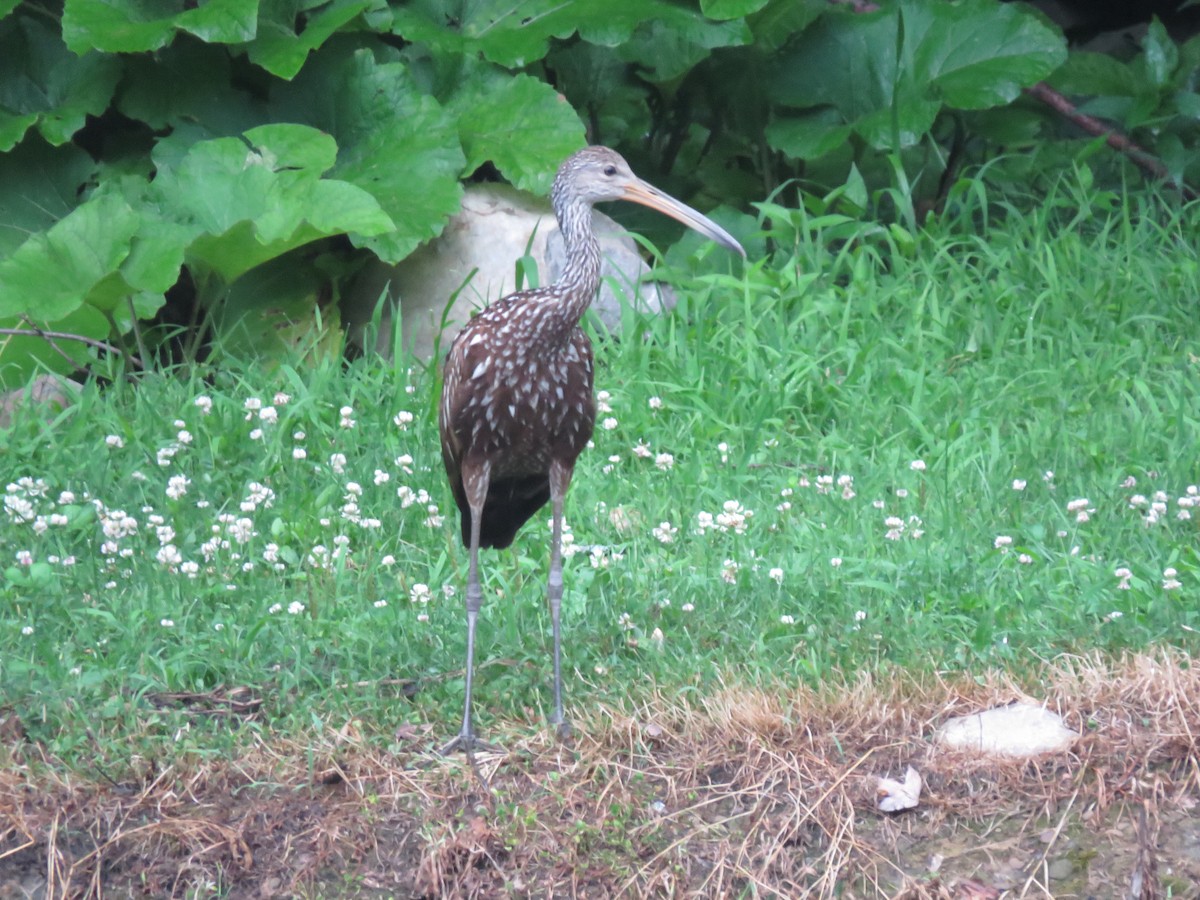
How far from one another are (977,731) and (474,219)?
351 cm

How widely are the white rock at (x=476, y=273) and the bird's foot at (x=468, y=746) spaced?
9.22 ft

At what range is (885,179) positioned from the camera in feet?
23.6

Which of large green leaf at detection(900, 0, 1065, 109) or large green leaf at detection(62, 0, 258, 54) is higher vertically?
large green leaf at detection(62, 0, 258, 54)

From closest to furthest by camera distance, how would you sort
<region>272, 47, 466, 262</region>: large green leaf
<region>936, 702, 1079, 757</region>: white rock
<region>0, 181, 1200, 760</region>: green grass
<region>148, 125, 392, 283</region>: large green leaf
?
<region>936, 702, 1079, 757</region>: white rock → <region>0, 181, 1200, 760</region>: green grass → <region>148, 125, 392, 283</region>: large green leaf → <region>272, 47, 466, 262</region>: large green leaf

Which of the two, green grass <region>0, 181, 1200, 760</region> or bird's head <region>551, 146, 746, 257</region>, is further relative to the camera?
bird's head <region>551, 146, 746, 257</region>

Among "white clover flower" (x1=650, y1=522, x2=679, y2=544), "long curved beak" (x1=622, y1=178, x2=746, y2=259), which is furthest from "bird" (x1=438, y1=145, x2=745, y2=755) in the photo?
"white clover flower" (x1=650, y1=522, x2=679, y2=544)

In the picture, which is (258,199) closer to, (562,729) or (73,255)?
(73,255)

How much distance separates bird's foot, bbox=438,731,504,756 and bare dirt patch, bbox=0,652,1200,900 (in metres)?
0.04

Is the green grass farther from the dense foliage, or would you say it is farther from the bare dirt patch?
the dense foliage

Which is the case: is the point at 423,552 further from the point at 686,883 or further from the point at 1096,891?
the point at 1096,891

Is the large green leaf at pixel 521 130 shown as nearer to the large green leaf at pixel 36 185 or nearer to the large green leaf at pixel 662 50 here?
the large green leaf at pixel 662 50

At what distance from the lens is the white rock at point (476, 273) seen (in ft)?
20.5

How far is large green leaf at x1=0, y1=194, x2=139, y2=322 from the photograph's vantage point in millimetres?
5371

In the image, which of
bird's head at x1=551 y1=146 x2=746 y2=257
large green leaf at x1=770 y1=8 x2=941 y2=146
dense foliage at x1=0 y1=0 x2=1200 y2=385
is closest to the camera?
bird's head at x1=551 y1=146 x2=746 y2=257
